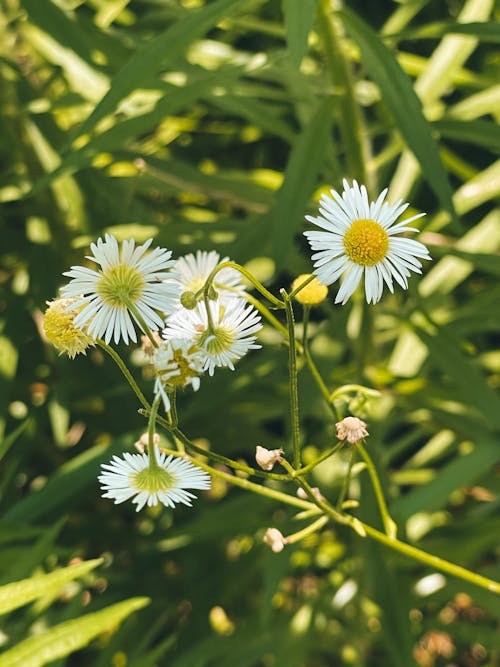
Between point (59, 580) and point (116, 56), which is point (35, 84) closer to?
point (116, 56)

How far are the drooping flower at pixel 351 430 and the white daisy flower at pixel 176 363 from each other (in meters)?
0.08

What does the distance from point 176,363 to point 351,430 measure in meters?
0.10

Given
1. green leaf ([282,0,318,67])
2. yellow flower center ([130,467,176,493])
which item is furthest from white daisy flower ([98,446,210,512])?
green leaf ([282,0,318,67])

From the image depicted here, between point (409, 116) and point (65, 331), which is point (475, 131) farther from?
point (65, 331)

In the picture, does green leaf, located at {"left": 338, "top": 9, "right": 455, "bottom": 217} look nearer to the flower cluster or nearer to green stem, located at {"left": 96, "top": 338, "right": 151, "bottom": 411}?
the flower cluster

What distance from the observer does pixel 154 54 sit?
0.67 metres

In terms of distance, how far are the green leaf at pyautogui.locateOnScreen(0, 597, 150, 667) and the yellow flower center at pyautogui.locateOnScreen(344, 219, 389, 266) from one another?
0.35 meters

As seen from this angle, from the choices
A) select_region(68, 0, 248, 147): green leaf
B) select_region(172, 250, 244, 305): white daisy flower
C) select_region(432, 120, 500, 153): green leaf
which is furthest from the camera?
select_region(432, 120, 500, 153): green leaf

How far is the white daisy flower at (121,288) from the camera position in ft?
1.42

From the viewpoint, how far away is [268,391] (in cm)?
102

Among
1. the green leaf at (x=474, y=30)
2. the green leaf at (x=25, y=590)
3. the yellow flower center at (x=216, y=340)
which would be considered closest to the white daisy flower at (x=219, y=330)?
the yellow flower center at (x=216, y=340)

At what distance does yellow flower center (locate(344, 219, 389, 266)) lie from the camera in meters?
0.42

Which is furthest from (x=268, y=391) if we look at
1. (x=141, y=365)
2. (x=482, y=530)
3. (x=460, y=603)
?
(x=460, y=603)

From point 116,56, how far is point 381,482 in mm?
554
